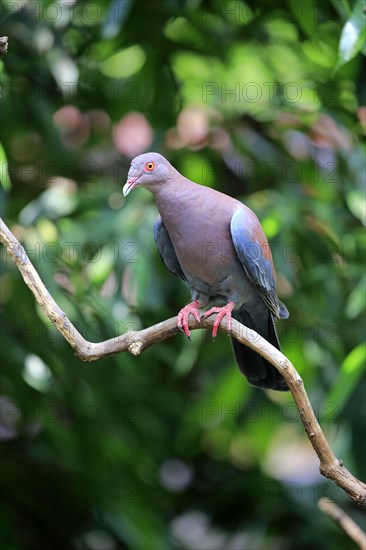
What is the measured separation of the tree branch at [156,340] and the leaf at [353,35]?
4.25 feet

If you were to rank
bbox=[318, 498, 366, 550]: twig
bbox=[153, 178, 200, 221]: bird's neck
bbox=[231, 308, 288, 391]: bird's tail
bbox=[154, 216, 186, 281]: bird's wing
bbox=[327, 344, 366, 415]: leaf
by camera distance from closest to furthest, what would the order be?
bbox=[318, 498, 366, 550]: twig < bbox=[153, 178, 200, 221]: bird's neck < bbox=[231, 308, 288, 391]: bird's tail < bbox=[154, 216, 186, 281]: bird's wing < bbox=[327, 344, 366, 415]: leaf

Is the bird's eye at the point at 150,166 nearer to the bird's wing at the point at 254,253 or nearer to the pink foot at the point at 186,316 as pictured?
the bird's wing at the point at 254,253

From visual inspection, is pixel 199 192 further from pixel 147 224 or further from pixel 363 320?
pixel 363 320

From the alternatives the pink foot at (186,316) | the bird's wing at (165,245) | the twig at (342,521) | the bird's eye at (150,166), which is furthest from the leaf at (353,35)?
the twig at (342,521)

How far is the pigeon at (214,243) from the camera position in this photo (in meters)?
3.54

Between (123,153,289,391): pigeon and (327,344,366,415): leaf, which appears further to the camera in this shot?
(327,344,366,415): leaf

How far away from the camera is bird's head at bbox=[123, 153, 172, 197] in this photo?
11.6 ft

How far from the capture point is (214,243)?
360 cm

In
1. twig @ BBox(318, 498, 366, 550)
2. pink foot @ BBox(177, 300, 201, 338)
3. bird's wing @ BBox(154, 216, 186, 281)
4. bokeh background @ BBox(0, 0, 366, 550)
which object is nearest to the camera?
pink foot @ BBox(177, 300, 201, 338)

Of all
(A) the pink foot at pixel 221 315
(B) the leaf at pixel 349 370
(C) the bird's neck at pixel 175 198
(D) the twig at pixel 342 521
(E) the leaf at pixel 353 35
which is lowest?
(D) the twig at pixel 342 521

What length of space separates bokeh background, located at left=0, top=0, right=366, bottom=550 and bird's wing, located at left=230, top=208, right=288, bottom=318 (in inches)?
27.2

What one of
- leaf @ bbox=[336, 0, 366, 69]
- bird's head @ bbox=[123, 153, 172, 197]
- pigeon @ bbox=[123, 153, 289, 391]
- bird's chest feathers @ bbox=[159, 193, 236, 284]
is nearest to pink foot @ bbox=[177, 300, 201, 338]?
pigeon @ bbox=[123, 153, 289, 391]

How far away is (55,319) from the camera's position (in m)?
2.96

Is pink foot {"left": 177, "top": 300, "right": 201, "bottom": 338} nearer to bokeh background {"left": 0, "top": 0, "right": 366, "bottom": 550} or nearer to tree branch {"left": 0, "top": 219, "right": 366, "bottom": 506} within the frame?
tree branch {"left": 0, "top": 219, "right": 366, "bottom": 506}
